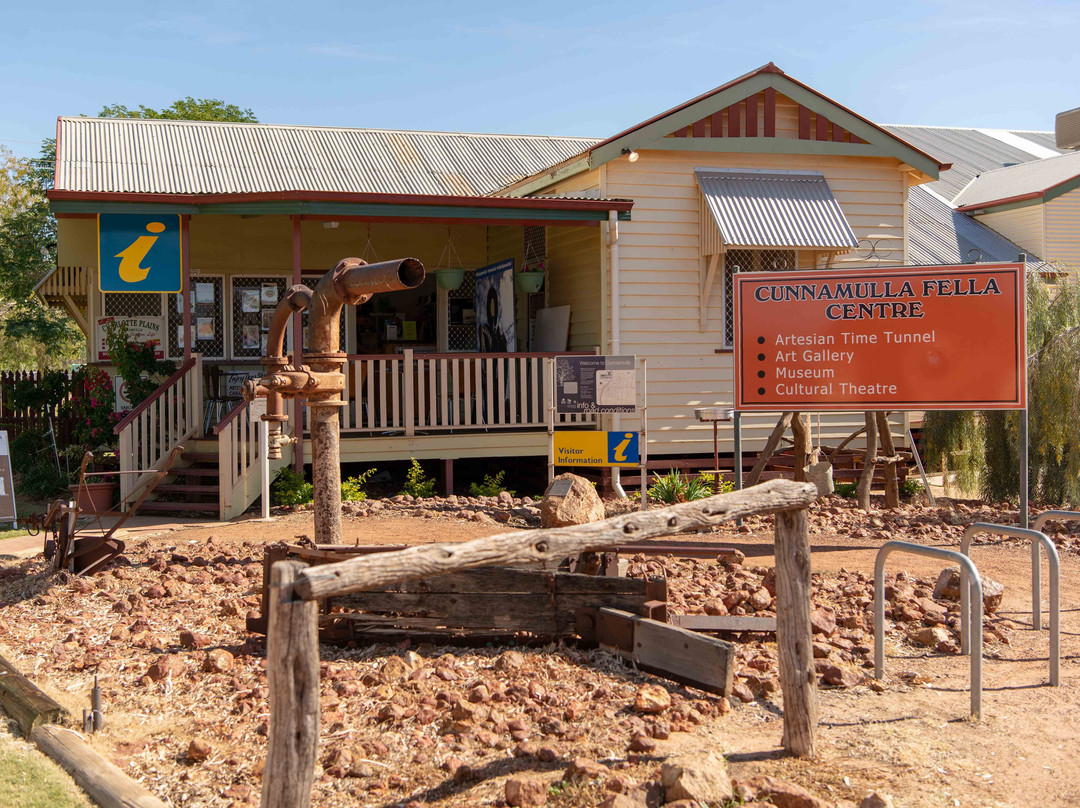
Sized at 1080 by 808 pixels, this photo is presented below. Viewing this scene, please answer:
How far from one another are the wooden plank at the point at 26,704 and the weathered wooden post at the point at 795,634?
354 cm

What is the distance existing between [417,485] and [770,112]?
22.5 feet

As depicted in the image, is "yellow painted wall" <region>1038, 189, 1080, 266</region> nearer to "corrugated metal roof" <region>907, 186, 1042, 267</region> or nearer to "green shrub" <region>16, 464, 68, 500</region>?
"corrugated metal roof" <region>907, 186, 1042, 267</region>

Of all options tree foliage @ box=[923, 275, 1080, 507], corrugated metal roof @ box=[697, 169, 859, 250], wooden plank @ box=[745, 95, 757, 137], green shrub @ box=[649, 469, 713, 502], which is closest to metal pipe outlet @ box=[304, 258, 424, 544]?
green shrub @ box=[649, 469, 713, 502]

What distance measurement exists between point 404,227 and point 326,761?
39.5 feet

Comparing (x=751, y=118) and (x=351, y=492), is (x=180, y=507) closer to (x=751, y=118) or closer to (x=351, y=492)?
(x=351, y=492)

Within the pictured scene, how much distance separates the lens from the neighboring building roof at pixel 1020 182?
19038 millimetres

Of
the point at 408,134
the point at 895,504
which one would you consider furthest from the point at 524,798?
the point at 408,134

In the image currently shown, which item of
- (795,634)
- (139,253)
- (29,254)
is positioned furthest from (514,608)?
(29,254)

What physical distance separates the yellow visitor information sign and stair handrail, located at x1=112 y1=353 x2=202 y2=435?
14.4ft

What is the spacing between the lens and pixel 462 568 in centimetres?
389

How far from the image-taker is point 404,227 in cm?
1575

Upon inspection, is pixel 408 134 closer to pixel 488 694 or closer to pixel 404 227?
pixel 404 227

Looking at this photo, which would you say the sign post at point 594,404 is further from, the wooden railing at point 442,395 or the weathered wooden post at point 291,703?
the weathered wooden post at point 291,703

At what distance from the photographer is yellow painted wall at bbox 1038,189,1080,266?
19109 millimetres
